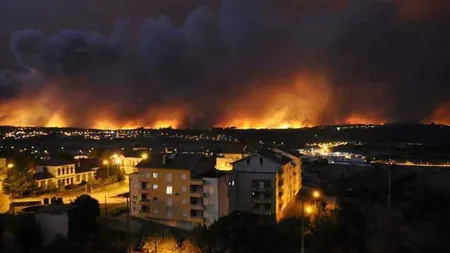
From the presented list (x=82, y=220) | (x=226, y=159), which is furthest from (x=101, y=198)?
(x=226, y=159)

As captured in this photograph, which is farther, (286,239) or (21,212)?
(21,212)

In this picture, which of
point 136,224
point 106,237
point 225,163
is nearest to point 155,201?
point 136,224

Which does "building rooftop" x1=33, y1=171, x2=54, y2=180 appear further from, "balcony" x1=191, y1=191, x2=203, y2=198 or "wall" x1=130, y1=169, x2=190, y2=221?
"balcony" x1=191, y1=191, x2=203, y2=198

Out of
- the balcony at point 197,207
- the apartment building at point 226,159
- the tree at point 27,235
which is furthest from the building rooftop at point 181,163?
the apartment building at point 226,159

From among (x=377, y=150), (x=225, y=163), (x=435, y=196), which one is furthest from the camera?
(x=377, y=150)

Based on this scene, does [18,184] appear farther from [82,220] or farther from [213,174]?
[213,174]

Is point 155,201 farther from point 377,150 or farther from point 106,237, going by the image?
point 377,150

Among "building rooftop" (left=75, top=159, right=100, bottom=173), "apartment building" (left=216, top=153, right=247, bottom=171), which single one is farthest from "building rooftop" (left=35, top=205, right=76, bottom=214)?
"apartment building" (left=216, top=153, right=247, bottom=171)
